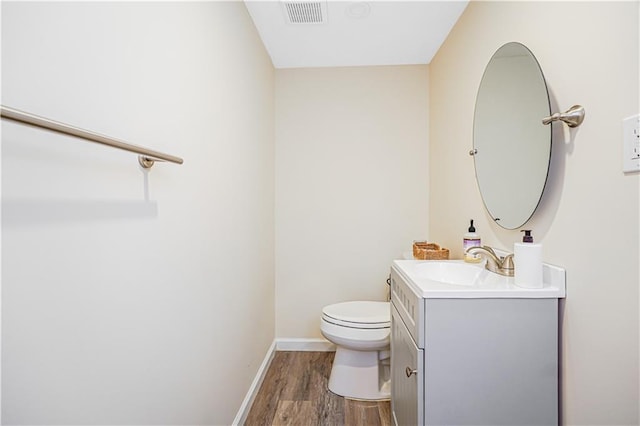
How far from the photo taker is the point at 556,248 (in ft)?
3.61

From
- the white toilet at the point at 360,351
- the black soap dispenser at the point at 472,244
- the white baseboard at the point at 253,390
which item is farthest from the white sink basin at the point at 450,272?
the white baseboard at the point at 253,390

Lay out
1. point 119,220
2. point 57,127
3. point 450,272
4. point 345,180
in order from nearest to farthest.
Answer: point 57,127
point 119,220
point 450,272
point 345,180

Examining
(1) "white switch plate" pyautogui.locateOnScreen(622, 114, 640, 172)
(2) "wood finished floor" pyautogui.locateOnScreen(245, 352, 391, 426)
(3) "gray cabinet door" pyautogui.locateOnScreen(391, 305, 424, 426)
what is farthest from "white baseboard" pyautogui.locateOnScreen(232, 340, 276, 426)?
(1) "white switch plate" pyautogui.locateOnScreen(622, 114, 640, 172)

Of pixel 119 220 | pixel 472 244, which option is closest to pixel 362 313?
pixel 472 244

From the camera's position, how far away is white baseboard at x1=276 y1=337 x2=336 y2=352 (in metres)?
2.60

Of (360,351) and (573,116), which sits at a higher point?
(573,116)

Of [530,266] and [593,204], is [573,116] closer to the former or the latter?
[593,204]

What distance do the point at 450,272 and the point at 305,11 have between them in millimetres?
1578

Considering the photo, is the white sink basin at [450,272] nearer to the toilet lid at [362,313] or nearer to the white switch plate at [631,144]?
the toilet lid at [362,313]

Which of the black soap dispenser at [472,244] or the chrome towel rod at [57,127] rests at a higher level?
the chrome towel rod at [57,127]

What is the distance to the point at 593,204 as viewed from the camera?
95 cm

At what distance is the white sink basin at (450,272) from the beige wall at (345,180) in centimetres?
100

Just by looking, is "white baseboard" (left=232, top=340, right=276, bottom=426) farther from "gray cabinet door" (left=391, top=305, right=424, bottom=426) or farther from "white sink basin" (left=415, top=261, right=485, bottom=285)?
"white sink basin" (left=415, top=261, right=485, bottom=285)

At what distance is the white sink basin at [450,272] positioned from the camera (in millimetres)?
1458
